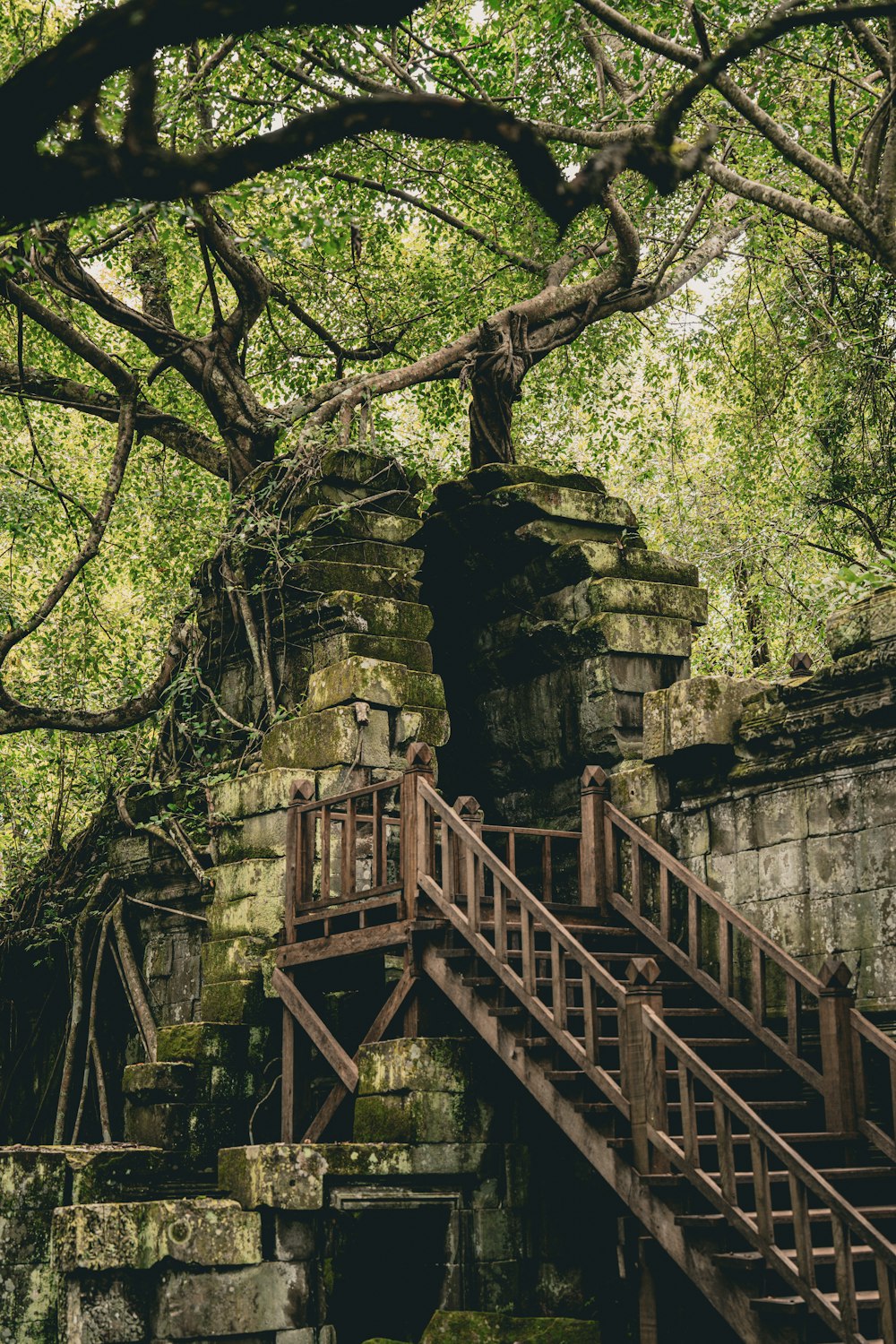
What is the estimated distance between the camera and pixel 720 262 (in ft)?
67.2

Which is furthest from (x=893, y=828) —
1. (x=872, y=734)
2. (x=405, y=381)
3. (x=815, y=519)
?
(x=815, y=519)

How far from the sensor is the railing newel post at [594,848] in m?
10.8

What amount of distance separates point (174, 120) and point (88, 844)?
7.19 m

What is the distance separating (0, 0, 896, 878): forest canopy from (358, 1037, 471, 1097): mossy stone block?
396 centimetres

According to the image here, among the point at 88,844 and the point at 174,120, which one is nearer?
the point at 174,120

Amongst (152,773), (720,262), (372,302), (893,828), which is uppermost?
(720,262)

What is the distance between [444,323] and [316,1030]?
33.2 feet

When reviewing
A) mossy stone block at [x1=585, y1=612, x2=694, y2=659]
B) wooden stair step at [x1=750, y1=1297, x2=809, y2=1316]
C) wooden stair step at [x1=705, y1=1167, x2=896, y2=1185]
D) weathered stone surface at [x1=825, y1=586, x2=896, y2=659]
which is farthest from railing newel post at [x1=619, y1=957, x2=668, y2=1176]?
mossy stone block at [x1=585, y1=612, x2=694, y2=659]

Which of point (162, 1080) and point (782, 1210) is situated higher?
point (162, 1080)

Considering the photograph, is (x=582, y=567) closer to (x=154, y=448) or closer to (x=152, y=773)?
(x=152, y=773)

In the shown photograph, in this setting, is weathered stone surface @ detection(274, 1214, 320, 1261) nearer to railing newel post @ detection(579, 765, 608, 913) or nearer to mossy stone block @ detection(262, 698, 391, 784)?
railing newel post @ detection(579, 765, 608, 913)

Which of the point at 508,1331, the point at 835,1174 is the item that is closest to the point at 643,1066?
the point at 835,1174

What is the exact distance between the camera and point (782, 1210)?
8.30 metres

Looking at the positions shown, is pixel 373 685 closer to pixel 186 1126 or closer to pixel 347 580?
pixel 347 580
